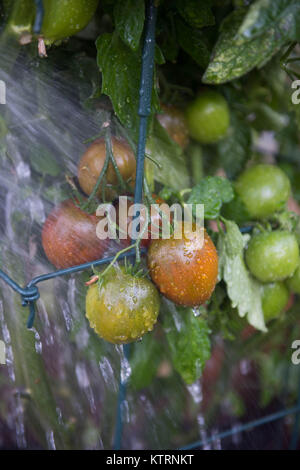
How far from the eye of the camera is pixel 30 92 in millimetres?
604

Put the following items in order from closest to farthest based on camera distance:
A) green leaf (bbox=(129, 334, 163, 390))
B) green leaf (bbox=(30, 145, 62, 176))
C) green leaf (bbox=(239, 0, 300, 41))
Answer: green leaf (bbox=(239, 0, 300, 41)) → green leaf (bbox=(30, 145, 62, 176)) → green leaf (bbox=(129, 334, 163, 390))

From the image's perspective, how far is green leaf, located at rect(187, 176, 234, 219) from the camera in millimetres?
613

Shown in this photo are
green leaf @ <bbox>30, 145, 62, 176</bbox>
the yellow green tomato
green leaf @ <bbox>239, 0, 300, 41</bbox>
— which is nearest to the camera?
green leaf @ <bbox>239, 0, 300, 41</bbox>

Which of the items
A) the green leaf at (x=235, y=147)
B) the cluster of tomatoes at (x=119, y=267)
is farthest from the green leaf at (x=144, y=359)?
the green leaf at (x=235, y=147)

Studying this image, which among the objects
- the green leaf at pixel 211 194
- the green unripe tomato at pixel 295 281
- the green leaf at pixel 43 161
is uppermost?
the green leaf at pixel 43 161

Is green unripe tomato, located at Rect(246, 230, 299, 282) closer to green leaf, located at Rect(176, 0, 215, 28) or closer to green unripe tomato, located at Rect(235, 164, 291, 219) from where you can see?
green unripe tomato, located at Rect(235, 164, 291, 219)

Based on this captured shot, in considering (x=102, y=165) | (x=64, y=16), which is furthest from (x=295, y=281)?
(x=64, y=16)

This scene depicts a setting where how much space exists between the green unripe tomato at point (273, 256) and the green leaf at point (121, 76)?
254 mm

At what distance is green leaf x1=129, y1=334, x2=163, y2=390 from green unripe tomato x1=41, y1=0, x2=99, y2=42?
Result: 48 centimetres

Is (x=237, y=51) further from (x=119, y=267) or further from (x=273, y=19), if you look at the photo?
(x=119, y=267)

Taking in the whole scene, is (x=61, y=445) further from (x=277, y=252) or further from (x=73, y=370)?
(x=277, y=252)

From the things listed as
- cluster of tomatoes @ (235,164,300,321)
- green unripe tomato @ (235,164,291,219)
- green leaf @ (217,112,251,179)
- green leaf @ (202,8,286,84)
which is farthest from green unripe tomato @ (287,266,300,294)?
green leaf @ (202,8,286,84)

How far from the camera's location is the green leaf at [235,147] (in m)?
0.79

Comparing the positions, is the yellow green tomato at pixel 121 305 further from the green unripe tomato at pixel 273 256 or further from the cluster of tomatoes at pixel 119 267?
the green unripe tomato at pixel 273 256
